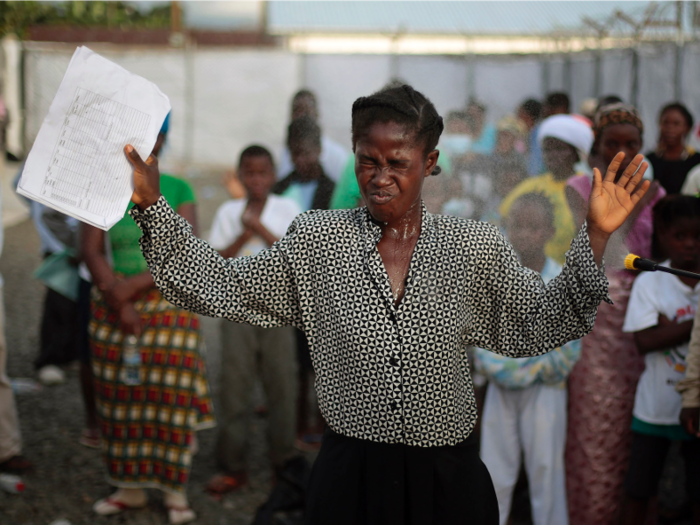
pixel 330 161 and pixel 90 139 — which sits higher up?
pixel 330 161

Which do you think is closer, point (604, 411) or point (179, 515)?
point (604, 411)

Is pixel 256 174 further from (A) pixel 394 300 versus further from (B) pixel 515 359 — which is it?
(A) pixel 394 300

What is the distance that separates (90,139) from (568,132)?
2.08 meters

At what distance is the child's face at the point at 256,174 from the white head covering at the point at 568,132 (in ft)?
5.31

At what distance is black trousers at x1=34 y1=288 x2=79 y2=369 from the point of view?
5594 mm

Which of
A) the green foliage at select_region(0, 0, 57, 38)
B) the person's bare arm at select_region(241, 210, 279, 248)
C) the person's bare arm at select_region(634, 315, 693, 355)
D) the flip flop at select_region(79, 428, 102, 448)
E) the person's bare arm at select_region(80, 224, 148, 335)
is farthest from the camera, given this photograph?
the green foliage at select_region(0, 0, 57, 38)

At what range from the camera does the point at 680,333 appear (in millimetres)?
3137

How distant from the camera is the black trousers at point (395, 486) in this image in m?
2.04

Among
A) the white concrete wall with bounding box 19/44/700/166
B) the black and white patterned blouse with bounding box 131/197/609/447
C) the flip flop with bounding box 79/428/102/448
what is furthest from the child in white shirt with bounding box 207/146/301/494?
the black and white patterned blouse with bounding box 131/197/609/447

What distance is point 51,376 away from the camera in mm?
5602

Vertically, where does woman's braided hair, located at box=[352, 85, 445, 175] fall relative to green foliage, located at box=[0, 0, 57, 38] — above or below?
below

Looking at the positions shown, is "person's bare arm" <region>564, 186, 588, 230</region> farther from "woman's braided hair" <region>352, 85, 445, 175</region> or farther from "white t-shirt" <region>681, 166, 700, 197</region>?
"white t-shirt" <region>681, 166, 700, 197</region>

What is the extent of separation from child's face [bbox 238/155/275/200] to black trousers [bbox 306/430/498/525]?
2.30 metres

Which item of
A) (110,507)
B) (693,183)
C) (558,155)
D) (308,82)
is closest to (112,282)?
(110,507)
